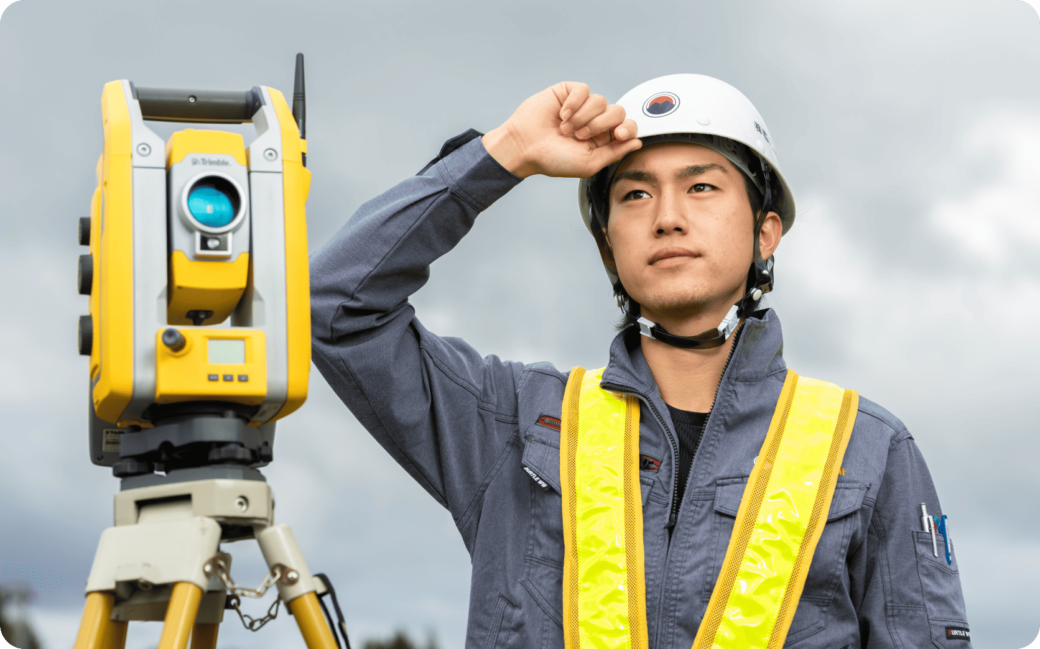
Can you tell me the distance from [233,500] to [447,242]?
46.8 inches

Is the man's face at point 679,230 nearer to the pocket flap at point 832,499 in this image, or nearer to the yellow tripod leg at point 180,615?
the pocket flap at point 832,499

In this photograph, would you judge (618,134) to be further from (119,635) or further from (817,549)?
(119,635)

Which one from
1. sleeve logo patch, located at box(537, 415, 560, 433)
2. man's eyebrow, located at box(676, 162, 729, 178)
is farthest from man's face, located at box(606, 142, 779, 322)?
sleeve logo patch, located at box(537, 415, 560, 433)

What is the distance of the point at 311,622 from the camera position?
2.10 metres

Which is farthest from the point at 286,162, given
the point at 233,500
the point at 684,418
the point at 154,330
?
the point at 684,418

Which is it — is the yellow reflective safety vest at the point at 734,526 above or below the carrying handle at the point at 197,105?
below

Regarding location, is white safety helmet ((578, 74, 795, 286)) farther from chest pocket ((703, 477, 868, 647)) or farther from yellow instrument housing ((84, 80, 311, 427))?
yellow instrument housing ((84, 80, 311, 427))

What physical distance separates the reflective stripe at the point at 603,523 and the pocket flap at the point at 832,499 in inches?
9.7

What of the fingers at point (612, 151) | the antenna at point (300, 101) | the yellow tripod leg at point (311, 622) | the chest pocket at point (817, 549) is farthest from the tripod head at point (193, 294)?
the chest pocket at point (817, 549)

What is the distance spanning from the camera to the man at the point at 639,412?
289 centimetres

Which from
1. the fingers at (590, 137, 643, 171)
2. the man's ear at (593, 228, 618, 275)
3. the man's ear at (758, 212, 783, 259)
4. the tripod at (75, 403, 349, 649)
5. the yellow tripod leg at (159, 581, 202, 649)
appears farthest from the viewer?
the man's ear at (593, 228, 618, 275)

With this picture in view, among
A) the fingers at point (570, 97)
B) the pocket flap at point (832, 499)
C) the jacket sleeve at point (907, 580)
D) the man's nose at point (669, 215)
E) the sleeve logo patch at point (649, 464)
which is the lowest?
the jacket sleeve at point (907, 580)

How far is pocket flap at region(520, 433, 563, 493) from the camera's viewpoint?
3.04 metres

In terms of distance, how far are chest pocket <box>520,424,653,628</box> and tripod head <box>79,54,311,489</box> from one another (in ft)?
3.30
